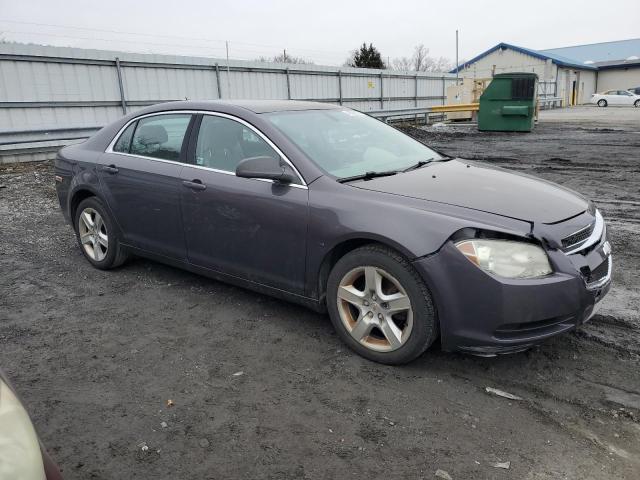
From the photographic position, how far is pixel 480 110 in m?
21.2

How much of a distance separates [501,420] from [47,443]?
2.30 metres

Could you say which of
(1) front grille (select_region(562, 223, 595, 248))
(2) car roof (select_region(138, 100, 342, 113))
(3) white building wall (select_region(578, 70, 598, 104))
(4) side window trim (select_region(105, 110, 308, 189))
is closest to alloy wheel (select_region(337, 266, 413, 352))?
(4) side window trim (select_region(105, 110, 308, 189))

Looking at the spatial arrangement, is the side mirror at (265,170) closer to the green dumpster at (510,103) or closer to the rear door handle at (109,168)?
the rear door handle at (109,168)

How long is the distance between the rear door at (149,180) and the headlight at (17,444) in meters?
2.75

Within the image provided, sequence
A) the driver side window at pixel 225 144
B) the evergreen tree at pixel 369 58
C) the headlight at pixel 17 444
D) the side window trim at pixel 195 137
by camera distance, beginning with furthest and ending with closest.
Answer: the evergreen tree at pixel 369 58, the driver side window at pixel 225 144, the side window trim at pixel 195 137, the headlight at pixel 17 444

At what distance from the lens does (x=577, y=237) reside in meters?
3.12

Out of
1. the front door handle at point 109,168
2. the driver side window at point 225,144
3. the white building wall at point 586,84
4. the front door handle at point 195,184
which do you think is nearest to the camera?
the driver side window at point 225,144

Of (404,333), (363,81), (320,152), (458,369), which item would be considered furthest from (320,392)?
(363,81)

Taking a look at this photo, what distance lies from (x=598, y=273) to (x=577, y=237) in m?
0.27

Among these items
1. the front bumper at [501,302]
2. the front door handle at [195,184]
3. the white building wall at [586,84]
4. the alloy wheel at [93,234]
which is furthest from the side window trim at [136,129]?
the white building wall at [586,84]

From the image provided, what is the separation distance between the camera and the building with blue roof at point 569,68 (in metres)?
48.2

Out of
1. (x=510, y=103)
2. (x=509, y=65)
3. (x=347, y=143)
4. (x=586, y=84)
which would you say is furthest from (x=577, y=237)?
(x=586, y=84)

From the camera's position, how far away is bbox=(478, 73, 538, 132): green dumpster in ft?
65.3

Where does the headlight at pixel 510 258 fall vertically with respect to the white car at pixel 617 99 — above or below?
above
